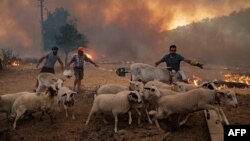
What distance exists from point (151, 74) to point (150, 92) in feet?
13.0

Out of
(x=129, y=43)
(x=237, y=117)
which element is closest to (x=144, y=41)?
(x=129, y=43)

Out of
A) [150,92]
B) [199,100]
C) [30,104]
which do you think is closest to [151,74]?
[150,92]

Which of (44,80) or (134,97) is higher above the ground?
(44,80)

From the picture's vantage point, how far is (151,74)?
14.4 metres

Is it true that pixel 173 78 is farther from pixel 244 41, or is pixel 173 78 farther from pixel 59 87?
pixel 244 41

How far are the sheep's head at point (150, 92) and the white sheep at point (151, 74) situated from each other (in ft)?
11.9

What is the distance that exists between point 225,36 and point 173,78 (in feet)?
86.5

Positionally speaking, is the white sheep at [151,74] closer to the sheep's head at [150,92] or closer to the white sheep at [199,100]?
the sheep's head at [150,92]

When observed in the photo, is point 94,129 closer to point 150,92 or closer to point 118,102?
point 118,102

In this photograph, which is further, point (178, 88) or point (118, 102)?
point (178, 88)

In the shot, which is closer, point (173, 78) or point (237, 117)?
point (237, 117)

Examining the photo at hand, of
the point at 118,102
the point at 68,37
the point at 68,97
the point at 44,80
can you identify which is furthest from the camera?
the point at 68,37

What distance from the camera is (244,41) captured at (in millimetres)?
35844

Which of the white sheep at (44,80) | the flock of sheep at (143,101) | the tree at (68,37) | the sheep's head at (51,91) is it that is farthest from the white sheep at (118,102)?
the tree at (68,37)
